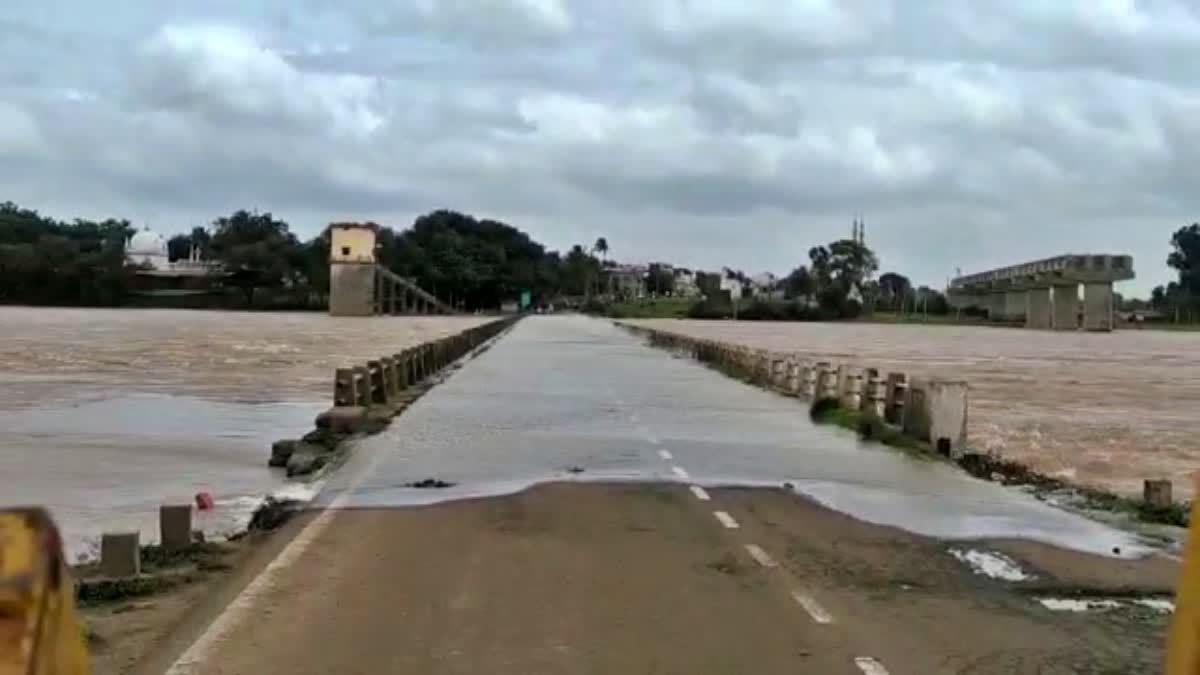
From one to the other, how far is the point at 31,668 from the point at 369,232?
585 feet

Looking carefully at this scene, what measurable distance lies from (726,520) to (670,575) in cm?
309

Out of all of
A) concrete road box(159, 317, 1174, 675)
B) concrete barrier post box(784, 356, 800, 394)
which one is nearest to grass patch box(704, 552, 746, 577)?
concrete road box(159, 317, 1174, 675)

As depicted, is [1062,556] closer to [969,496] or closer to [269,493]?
[969,496]

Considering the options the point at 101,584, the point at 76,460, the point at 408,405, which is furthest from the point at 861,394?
the point at 101,584

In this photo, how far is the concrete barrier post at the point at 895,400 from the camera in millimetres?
24703

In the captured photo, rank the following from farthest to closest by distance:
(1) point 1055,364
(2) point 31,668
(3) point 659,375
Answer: (1) point 1055,364 → (3) point 659,375 → (2) point 31,668

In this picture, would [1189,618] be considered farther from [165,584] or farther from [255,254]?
[255,254]

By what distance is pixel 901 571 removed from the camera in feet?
35.6

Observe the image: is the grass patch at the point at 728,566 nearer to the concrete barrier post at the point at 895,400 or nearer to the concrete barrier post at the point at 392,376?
the concrete barrier post at the point at 895,400

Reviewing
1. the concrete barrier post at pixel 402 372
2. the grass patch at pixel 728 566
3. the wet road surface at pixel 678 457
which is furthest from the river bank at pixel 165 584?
the concrete barrier post at pixel 402 372

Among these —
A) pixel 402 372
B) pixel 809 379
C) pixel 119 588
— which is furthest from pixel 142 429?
pixel 809 379

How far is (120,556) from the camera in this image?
10000mm

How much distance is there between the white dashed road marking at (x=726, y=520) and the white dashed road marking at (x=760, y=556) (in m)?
1.12

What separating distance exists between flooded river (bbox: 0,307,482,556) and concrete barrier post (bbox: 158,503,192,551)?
114 cm
